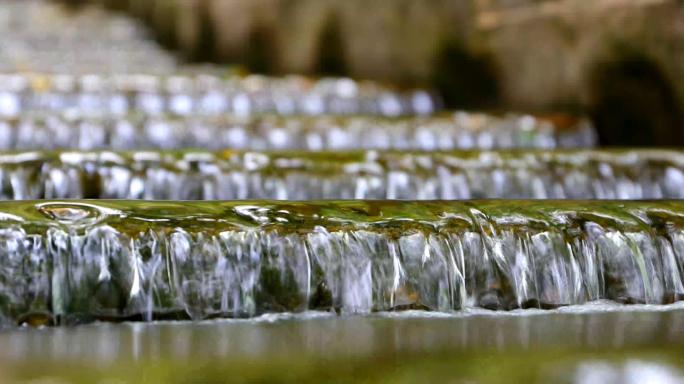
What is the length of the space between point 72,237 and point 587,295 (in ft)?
5.26

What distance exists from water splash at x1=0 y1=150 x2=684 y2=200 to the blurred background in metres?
0.95

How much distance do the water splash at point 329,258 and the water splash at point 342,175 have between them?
31.5 inches

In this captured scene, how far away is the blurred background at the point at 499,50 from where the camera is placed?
5.22 m

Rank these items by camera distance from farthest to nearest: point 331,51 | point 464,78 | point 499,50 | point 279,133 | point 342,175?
point 331,51, point 464,78, point 499,50, point 279,133, point 342,175

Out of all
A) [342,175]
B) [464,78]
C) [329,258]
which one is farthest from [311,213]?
[464,78]

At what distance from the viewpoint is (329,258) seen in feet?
9.42

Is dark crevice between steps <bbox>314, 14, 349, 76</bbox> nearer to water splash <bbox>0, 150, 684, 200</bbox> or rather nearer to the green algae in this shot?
water splash <bbox>0, 150, 684, 200</bbox>

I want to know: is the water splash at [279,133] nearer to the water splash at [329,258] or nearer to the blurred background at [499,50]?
the blurred background at [499,50]

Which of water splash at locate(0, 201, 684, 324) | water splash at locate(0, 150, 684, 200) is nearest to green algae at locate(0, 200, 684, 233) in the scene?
water splash at locate(0, 201, 684, 324)

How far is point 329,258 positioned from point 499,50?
12.4ft

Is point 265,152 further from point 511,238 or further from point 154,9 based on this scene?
point 154,9

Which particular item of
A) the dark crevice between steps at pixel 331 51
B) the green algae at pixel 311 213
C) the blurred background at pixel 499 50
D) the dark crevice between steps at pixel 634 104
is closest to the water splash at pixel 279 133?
the dark crevice between steps at pixel 634 104

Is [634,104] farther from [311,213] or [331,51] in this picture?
[311,213]

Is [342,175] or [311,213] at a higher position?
[342,175]
